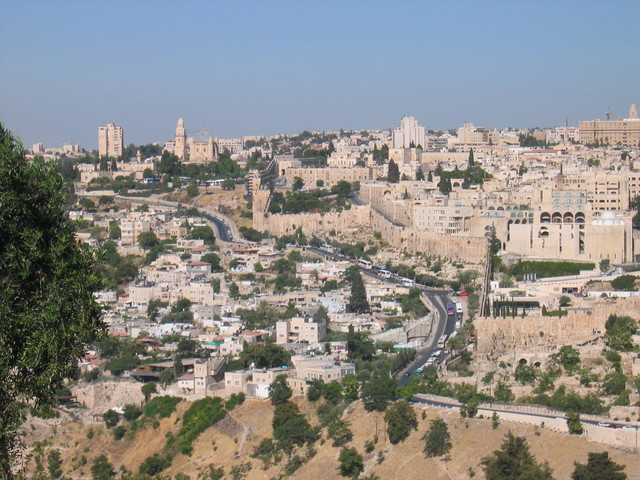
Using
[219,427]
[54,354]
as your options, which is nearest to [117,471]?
[219,427]

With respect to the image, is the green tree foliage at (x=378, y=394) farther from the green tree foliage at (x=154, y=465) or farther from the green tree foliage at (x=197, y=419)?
the green tree foliage at (x=154, y=465)

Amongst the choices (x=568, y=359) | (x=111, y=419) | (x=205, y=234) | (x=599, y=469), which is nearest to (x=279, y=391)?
(x=111, y=419)

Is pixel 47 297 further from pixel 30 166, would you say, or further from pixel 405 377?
pixel 405 377

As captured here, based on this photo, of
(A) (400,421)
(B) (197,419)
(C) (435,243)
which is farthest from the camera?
(C) (435,243)

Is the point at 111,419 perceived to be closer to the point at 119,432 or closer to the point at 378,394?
the point at 119,432

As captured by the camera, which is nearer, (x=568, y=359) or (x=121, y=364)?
(x=568, y=359)

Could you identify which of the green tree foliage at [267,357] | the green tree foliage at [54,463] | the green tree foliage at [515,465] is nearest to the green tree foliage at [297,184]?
the green tree foliage at [267,357]

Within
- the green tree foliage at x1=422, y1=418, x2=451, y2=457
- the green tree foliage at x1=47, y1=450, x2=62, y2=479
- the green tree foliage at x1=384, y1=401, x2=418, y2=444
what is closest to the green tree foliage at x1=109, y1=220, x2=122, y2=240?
the green tree foliage at x1=47, y1=450, x2=62, y2=479

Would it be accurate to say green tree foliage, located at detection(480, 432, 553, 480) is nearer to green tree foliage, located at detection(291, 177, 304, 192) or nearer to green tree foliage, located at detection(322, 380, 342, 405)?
green tree foliage, located at detection(322, 380, 342, 405)
